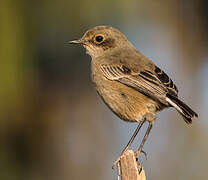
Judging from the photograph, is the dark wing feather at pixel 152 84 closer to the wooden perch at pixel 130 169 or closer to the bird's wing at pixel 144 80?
the bird's wing at pixel 144 80

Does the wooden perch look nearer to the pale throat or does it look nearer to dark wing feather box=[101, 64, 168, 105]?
dark wing feather box=[101, 64, 168, 105]

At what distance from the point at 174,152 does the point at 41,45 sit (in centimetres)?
335

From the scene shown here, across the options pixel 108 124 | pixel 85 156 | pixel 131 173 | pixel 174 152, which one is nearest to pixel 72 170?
pixel 85 156

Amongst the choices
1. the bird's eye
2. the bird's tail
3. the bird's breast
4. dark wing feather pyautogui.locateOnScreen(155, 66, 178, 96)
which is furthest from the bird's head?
the bird's tail

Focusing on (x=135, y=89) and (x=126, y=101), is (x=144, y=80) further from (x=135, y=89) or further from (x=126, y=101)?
(x=126, y=101)

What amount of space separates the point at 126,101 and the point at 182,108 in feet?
2.67

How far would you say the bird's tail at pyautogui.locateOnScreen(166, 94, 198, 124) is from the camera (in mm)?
6547

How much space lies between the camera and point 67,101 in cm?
1108

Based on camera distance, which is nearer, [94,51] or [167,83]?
[167,83]

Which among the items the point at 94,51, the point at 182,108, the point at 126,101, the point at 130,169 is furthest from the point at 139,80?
the point at 130,169

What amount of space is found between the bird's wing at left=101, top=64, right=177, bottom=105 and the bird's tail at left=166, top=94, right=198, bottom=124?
3.5 inches

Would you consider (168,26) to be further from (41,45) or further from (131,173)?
(131,173)

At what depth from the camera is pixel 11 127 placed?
10.4 m

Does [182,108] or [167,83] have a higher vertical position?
[167,83]
